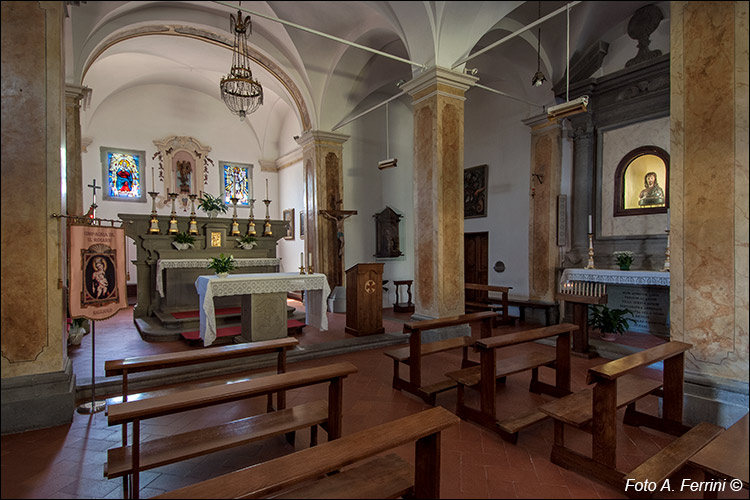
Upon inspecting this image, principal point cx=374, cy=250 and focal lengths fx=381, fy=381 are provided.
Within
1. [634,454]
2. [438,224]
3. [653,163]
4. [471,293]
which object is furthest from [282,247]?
[634,454]

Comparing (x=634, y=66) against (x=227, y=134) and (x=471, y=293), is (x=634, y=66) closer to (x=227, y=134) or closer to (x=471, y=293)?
(x=471, y=293)

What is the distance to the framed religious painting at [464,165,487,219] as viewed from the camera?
970cm

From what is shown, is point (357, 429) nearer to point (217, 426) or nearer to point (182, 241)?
point (217, 426)

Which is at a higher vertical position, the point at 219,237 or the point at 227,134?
the point at 227,134

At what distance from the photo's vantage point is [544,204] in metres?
7.83

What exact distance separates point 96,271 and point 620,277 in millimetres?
6482

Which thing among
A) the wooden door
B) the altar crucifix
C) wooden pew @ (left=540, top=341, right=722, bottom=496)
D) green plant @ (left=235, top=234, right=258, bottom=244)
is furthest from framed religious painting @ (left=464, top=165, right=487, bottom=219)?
wooden pew @ (left=540, top=341, right=722, bottom=496)

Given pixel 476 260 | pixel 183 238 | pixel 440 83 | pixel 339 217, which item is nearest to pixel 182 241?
pixel 183 238

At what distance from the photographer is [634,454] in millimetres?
2844

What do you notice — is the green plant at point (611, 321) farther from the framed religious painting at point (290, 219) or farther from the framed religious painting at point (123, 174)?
the framed religious painting at point (123, 174)

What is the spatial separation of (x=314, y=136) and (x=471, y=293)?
5.57 meters

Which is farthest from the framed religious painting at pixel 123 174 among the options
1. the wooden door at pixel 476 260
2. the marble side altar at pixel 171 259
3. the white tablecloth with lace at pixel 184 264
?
the wooden door at pixel 476 260

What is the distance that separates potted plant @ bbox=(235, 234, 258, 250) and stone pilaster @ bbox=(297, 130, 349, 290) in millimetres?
1398

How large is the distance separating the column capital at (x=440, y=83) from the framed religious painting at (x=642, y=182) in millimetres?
3434
